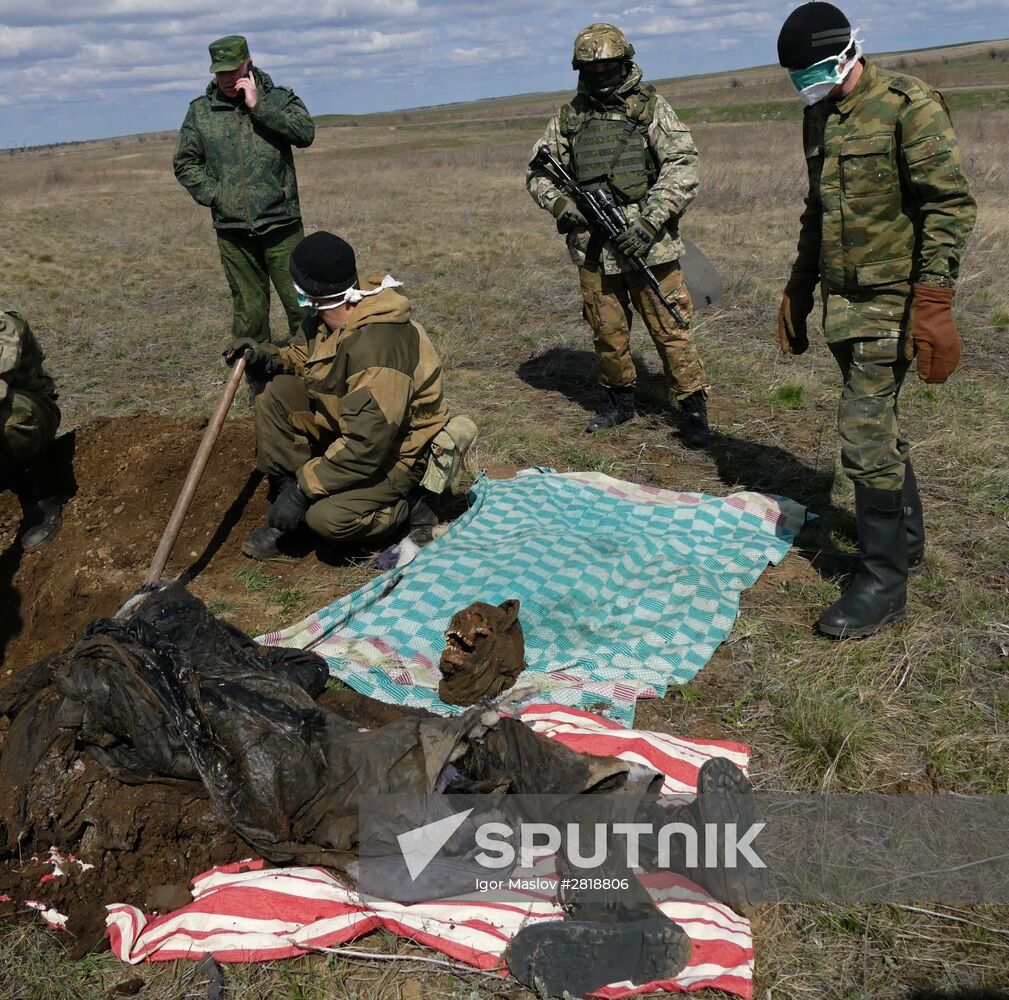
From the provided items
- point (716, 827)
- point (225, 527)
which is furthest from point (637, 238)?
point (716, 827)

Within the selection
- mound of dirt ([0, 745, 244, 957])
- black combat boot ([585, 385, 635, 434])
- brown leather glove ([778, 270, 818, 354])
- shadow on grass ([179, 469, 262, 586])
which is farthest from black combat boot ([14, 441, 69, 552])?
brown leather glove ([778, 270, 818, 354])

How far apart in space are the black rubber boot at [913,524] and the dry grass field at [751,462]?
0.08 metres

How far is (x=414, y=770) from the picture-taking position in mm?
2516

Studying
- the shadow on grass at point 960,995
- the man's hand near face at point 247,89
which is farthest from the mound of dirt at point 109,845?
the man's hand near face at point 247,89

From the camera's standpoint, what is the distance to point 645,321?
5.56 meters

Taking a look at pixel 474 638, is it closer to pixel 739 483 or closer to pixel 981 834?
pixel 981 834

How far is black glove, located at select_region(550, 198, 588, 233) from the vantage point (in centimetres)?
559

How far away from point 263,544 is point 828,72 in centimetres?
323

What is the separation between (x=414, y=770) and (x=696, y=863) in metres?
0.82

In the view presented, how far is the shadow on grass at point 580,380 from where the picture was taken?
21.4 feet

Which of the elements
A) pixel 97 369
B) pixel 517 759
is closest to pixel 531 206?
pixel 97 369

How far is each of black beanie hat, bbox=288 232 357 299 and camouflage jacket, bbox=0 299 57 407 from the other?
1.62 m

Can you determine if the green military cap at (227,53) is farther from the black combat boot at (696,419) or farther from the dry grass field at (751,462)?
the black combat boot at (696,419)

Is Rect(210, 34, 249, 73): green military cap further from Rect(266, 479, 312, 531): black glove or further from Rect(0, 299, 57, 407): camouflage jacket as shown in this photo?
Rect(266, 479, 312, 531): black glove
